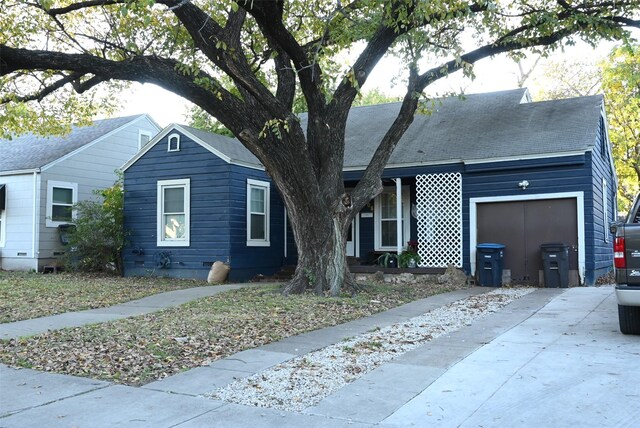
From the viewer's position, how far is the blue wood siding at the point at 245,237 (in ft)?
51.4

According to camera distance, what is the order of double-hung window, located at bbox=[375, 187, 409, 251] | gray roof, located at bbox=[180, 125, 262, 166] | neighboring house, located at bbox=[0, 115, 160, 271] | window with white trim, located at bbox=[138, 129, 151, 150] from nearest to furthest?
1. gray roof, located at bbox=[180, 125, 262, 166]
2. double-hung window, located at bbox=[375, 187, 409, 251]
3. neighboring house, located at bbox=[0, 115, 160, 271]
4. window with white trim, located at bbox=[138, 129, 151, 150]

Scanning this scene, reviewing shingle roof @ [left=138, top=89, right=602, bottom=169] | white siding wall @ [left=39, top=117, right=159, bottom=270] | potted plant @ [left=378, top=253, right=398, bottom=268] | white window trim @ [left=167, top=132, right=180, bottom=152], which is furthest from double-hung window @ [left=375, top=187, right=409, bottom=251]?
white siding wall @ [left=39, top=117, right=159, bottom=270]

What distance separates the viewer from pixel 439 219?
50.2ft

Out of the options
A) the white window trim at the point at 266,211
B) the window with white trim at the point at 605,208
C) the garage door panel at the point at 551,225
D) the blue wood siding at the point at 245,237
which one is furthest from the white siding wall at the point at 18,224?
the window with white trim at the point at 605,208

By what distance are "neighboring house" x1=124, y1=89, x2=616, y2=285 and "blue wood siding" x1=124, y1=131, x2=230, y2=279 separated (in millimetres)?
31

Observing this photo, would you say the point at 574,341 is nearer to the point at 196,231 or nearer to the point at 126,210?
the point at 196,231

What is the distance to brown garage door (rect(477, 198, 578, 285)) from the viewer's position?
1374 cm

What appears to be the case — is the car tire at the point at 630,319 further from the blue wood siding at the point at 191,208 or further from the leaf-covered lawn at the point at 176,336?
the blue wood siding at the point at 191,208

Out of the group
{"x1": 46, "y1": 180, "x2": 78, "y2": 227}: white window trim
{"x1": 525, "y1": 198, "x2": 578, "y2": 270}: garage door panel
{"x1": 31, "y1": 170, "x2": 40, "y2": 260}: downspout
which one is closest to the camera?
{"x1": 525, "y1": 198, "x2": 578, "y2": 270}: garage door panel

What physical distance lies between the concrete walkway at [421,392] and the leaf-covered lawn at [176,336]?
290 millimetres

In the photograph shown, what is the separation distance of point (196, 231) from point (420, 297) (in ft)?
23.8

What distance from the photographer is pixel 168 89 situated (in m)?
10.6

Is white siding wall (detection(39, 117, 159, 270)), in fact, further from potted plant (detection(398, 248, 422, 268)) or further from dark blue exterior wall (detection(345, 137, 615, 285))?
potted plant (detection(398, 248, 422, 268))

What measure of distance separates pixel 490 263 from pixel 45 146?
17.7 meters
